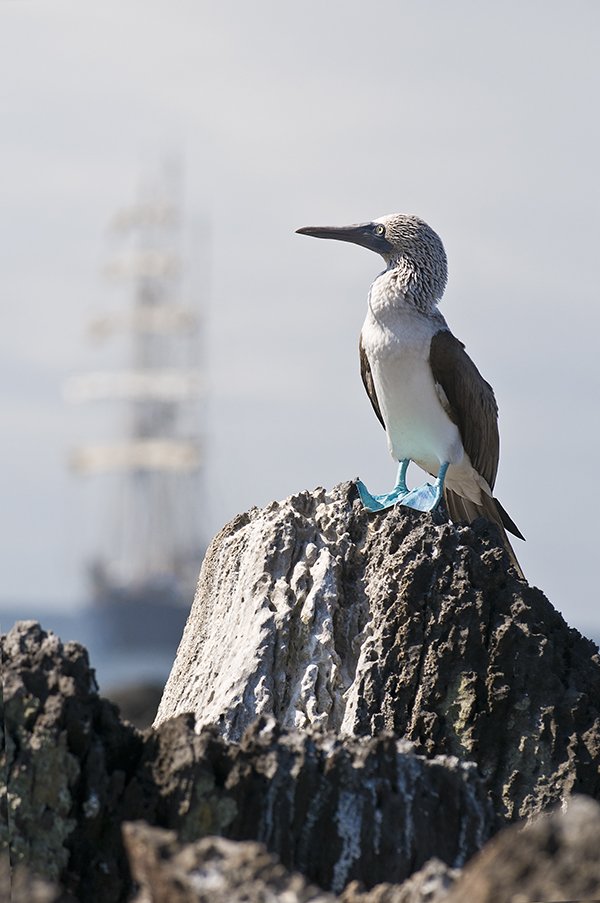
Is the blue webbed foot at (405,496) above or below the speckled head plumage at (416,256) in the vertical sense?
below

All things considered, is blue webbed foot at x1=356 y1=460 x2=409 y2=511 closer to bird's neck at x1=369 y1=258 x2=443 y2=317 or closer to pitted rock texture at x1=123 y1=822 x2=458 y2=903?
bird's neck at x1=369 y1=258 x2=443 y2=317

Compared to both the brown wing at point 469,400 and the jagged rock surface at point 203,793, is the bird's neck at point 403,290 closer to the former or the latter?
the brown wing at point 469,400

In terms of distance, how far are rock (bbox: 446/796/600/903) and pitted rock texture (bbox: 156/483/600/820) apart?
2151 mm

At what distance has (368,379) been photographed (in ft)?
21.2

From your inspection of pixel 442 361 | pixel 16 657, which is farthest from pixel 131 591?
pixel 16 657

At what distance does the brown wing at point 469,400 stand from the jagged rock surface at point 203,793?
2.88m

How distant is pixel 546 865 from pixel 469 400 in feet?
13.3

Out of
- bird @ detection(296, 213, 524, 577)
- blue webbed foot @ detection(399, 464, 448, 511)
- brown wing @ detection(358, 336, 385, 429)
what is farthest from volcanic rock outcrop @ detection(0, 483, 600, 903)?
brown wing @ detection(358, 336, 385, 429)

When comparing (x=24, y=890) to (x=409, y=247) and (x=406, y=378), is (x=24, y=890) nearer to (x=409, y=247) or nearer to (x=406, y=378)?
(x=406, y=378)

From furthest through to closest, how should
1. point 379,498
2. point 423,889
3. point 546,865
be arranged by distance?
1. point 379,498
2. point 423,889
3. point 546,865

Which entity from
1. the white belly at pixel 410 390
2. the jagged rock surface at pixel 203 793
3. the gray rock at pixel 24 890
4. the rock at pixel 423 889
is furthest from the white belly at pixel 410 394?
the rock at pixel 423 889

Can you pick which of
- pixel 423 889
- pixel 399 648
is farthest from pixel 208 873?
pixel 399 648

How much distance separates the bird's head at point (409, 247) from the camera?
19.7ft

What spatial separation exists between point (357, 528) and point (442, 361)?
126cm
